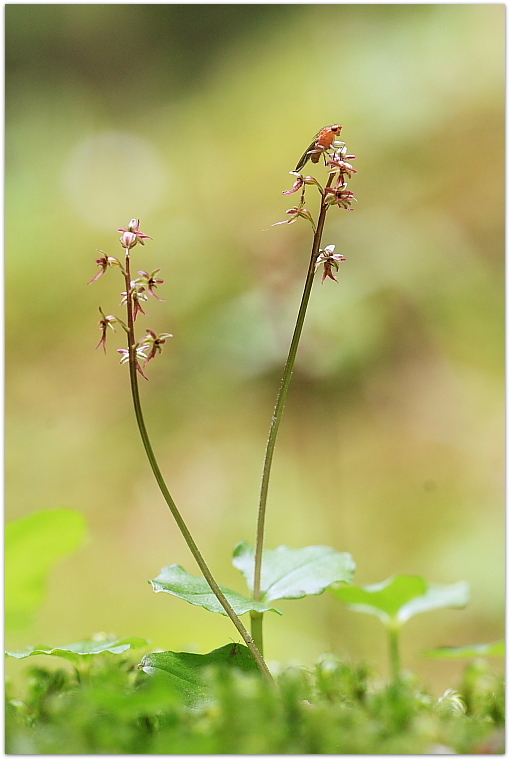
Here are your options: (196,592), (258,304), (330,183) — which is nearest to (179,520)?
(196,592)

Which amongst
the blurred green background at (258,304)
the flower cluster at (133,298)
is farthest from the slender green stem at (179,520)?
the blurred green background at (258,304)

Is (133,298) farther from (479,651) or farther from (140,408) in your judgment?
(479,651)

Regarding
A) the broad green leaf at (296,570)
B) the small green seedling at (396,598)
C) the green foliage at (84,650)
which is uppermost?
the broad green leaf at (296,570)

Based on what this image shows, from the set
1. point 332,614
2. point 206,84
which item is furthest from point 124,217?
point 332,614

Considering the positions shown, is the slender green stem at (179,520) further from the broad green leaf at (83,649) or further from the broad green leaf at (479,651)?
the broad green leaf at (479,651)

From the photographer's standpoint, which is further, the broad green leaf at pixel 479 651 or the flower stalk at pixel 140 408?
the broad green leaf at pixel 479 651

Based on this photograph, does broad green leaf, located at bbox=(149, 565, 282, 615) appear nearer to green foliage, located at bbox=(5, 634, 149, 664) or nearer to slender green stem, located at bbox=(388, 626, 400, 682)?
green foliage, located at bbox=(5, 634, 149, 664)
